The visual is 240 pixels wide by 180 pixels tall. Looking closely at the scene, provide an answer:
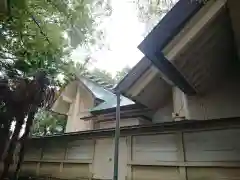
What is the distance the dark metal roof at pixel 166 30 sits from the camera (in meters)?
3.76

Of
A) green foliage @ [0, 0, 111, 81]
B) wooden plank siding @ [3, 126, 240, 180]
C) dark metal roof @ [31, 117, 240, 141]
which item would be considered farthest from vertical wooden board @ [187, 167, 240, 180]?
green foliage @ [0, 0, 111, 81]

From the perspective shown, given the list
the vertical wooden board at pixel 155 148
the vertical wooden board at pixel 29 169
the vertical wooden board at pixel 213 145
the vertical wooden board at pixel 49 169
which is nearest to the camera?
the vertical wooden board at pixel 213 145

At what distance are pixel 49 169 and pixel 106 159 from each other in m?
2.42

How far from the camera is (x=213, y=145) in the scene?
4.52 meters

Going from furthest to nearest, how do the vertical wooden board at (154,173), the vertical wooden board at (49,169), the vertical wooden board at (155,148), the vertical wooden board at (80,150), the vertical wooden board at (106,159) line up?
1. the vertical wooden board at (49,169)
2. the vertical wooden board at (80,150)
3. the vertical wooden board at (106,159)
4. the vertical wooden board at (155,148)
5. the vertical wooden board at (154,173)

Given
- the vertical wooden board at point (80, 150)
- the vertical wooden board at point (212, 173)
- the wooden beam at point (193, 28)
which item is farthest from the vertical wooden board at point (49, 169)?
the wooden beam at point (193, 28)

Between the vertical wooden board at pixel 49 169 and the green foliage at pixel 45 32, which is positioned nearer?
the green foliage at pixel 45 32

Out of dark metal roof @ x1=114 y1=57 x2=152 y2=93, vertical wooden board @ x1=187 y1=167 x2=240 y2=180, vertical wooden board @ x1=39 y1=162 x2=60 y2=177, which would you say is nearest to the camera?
vertical wooden board @ x1=187 y1=167 x2=240 y2=180

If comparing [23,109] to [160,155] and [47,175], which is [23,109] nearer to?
[47,175]

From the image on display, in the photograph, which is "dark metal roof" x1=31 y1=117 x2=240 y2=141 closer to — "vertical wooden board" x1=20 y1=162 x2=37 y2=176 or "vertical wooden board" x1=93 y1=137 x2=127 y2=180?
"vertical wooden board" x1=93 y1=137 x2=127 y2=180

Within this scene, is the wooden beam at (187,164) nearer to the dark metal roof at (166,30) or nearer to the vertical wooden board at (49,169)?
the dark metal roof at (166,30)

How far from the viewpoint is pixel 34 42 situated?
21.7ft

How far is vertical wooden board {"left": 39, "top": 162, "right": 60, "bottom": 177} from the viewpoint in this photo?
7012 mm

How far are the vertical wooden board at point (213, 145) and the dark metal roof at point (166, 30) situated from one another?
1669 millimetres
